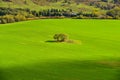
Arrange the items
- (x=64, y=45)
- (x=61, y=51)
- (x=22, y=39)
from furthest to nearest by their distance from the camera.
→ 1. (x=22, y=39)
2. (x=64, y=45)
3. (x=61, y=51)

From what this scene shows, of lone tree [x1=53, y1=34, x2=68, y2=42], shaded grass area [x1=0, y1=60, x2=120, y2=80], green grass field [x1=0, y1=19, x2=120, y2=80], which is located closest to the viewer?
shaded grass area [x1=0, y1=60, x2=120, y2=80]

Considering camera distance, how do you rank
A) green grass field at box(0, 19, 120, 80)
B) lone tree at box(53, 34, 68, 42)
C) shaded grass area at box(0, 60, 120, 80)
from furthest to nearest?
lone tree at box(53, 34, 68, 42)
green grass field at box(0, 19, 120, 80)
shaded grass area at box(0, 60, 120, 80)

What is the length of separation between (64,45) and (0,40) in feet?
66.1

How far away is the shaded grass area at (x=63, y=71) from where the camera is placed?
6000 centimetres

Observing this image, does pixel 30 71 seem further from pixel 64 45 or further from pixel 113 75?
pixel 64 45

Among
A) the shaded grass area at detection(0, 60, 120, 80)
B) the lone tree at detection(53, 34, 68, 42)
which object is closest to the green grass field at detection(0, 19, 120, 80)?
the shaded grass area at detection(0, 60, 120, 80)

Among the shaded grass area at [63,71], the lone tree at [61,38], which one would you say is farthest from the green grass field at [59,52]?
the lone tree at [61,38]

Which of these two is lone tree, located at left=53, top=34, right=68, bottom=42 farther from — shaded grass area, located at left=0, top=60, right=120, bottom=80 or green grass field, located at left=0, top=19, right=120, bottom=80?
shaded grass area, located at left=0, top=60, right=120, bottom=80

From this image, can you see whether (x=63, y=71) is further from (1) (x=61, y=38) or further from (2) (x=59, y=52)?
(1) (x=61, y=38)

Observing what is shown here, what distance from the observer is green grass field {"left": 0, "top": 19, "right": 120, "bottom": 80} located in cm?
6306

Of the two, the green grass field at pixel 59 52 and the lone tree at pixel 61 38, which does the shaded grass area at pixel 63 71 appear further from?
the lone tree at pixel 61 38

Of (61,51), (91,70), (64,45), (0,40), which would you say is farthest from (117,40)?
(91,70)

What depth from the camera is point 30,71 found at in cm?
6450

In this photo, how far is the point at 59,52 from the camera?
88.5 metres
